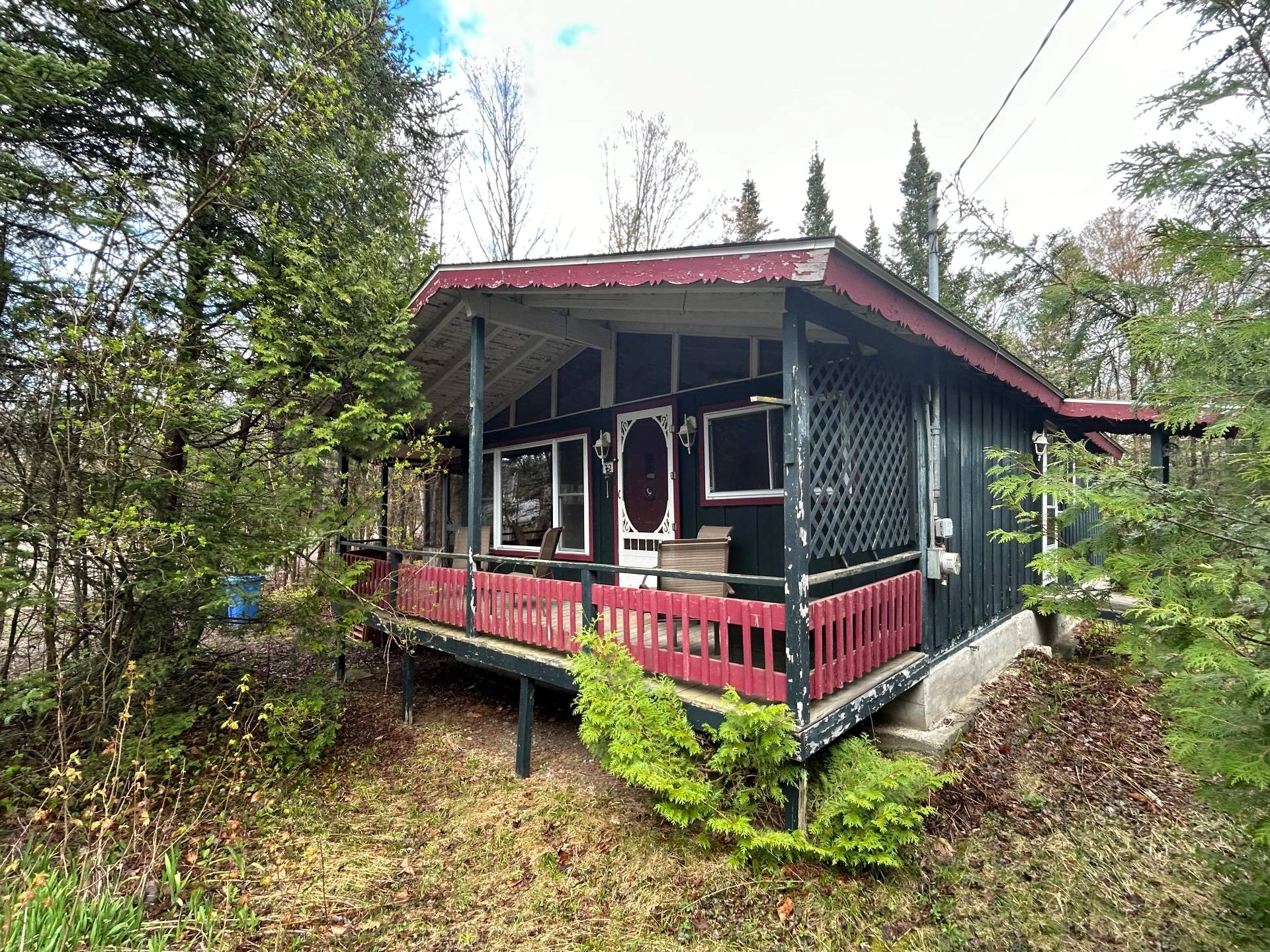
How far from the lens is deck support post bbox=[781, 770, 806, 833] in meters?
3.10

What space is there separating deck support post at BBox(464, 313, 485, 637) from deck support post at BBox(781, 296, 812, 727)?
260 cm

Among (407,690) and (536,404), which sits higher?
(536,404)

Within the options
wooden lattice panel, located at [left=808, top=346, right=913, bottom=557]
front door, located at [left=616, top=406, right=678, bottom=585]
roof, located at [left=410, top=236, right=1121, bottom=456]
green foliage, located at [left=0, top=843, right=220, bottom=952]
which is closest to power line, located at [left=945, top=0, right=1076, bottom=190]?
roof, located at [left=410, top=236, right=1121, bottom=456]

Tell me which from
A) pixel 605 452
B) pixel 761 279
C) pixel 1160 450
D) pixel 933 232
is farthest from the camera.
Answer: pixel 933 232

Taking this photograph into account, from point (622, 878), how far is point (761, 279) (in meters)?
3.44

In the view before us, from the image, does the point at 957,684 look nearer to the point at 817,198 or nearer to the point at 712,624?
the point at 712,624

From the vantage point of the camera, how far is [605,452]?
6.48m

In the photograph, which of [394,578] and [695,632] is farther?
[394,578]

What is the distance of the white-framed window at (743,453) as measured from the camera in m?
4.93

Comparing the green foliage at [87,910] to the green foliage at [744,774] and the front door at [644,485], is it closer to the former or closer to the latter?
the green foliage at [744,774]

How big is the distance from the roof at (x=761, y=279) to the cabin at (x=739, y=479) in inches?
0.7

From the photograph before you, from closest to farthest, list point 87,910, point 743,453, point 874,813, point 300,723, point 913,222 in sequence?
1. point 87,910
2. point 874,813
3. point 300,723
4. point 743,453
5. point 913,222

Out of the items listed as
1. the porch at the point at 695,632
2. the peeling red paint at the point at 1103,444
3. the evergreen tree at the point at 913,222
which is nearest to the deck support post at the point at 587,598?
the porch at the point at 695,632

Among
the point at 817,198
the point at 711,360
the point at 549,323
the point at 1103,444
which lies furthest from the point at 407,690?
the point at 817,198
